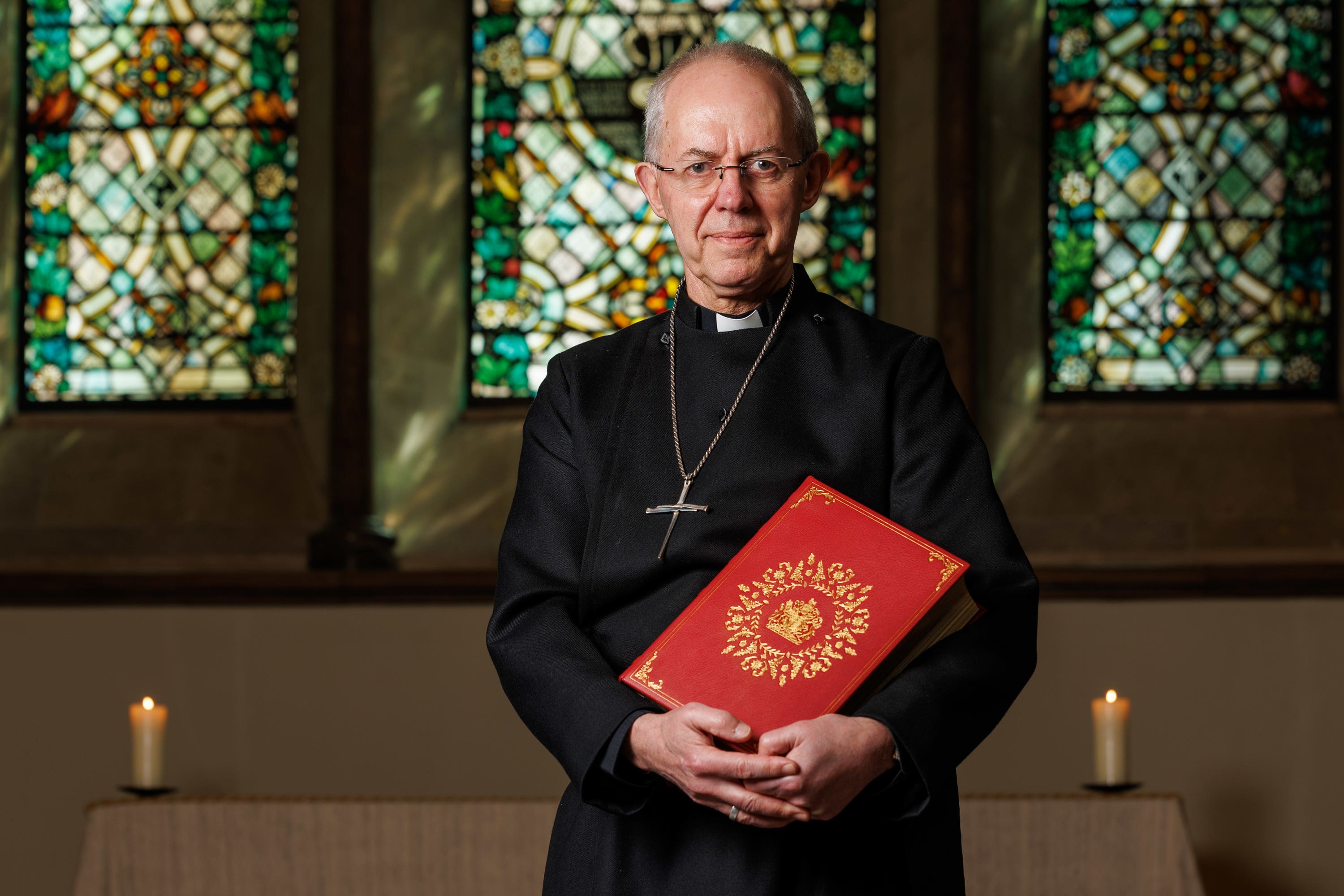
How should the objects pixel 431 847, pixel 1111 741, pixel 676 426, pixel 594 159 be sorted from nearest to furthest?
pixel 676 426
pixel 431 847
pixel 1111 741
pixel 594 159

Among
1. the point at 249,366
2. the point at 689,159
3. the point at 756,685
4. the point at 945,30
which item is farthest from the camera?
the point at 249,366

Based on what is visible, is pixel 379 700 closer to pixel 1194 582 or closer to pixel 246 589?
pixel 246 589

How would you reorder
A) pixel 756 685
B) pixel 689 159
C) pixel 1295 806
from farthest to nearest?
pixel 1295 806
pixel 689 159
pixel 756 685

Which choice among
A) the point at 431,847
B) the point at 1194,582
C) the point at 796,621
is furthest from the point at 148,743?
the point at 1194,582

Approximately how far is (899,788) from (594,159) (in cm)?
480

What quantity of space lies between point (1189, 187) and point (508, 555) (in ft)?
15.8

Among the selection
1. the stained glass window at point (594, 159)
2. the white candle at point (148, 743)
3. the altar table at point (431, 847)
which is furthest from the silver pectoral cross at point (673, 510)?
the stained glass window at point (594, 159)

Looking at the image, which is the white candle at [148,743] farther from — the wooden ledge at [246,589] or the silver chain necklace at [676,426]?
the silver chain necklace at [676,426]

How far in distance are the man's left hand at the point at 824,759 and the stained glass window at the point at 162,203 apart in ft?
16.0

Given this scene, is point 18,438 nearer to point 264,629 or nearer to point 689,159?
point 264,629

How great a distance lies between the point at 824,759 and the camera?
139 cm

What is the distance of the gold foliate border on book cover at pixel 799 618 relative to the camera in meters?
1.49

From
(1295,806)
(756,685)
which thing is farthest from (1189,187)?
(756,685)

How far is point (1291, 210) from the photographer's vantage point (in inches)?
227
